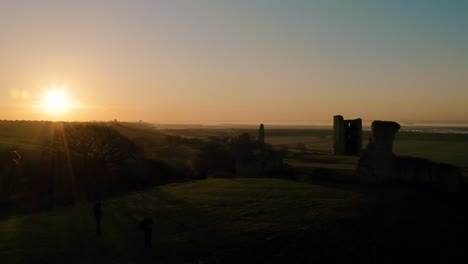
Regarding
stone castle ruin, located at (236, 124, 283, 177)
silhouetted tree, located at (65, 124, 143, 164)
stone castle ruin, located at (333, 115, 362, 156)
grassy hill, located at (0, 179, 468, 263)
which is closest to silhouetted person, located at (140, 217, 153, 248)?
grassy hill, located at (0, 179, 468, 263)

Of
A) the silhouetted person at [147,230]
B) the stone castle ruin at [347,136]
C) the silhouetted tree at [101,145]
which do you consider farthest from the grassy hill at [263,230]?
the silhouetted tree at [101,145]

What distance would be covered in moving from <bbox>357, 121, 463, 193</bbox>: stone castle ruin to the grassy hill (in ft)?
8.76

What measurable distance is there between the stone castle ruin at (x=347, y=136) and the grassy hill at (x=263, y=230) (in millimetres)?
21876

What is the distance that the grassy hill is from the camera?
18.1 m

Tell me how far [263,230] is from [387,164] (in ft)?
54.9

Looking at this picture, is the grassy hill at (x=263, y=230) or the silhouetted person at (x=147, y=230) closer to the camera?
the grassy hill at (x=263, y=230)

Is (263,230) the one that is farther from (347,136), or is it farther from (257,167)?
(347,136)

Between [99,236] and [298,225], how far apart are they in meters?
10.4

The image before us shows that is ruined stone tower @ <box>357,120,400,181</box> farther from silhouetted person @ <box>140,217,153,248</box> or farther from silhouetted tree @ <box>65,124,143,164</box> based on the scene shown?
silhouetted tree @ <box>65,124,143,164</box>

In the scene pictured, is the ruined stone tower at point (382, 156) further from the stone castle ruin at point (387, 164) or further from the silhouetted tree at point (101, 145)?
the silhouetted tree at point (101, 145)

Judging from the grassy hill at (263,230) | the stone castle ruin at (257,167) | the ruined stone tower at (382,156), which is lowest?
the grassy hill at (263,230)

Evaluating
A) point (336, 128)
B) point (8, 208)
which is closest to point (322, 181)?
point (336, 128)

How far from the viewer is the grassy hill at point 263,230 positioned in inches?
714

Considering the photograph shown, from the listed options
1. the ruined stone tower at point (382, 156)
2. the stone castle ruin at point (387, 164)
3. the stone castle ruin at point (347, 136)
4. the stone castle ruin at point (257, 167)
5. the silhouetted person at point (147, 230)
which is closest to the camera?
the silhouetted person at point (147, 230)
